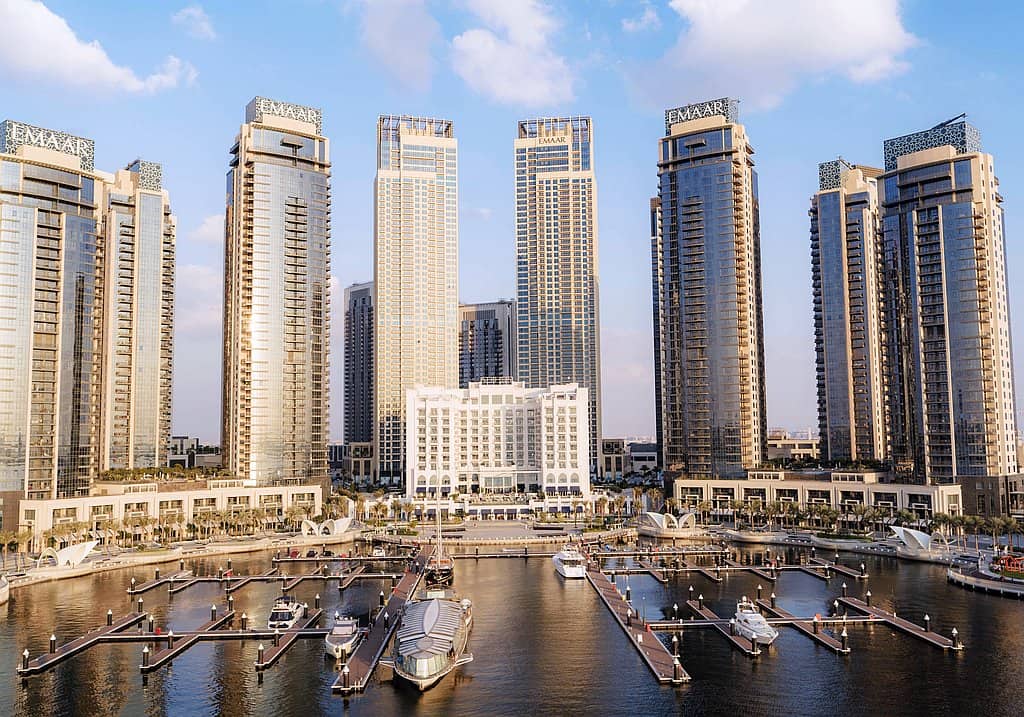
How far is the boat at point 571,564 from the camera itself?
11675 centimetres

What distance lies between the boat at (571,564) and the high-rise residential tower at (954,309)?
74561mm

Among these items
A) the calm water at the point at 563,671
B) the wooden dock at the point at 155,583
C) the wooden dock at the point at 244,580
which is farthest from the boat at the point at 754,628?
the wooden dock at the point at 155,583

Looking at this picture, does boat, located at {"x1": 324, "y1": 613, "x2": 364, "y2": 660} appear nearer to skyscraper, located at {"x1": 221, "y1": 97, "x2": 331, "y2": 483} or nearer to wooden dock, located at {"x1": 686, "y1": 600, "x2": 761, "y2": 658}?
wooden dock, located at {"x1": 686, "y1": 600, "x2": 761, "y2": 658}

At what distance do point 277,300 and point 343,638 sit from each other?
121677 mm

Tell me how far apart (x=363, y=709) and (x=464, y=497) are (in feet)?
440

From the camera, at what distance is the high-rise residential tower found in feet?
508

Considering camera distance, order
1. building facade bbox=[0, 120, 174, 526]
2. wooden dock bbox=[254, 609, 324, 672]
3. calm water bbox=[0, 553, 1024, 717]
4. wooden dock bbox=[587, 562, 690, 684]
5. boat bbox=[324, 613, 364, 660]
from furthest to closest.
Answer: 1. building facade bbox=[0, 120, 174, 526]
2. boat bbox=[324, 613, 364, 660]
3. wooden dock bbox=[254, 609, 324, 672]
4. wooden dock bbox=[587, 562, 690, 684]
5. calm water bbox=[0, 553, 1024, 717]

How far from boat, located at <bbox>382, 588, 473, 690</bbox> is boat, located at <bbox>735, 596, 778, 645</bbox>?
2649 centimetres

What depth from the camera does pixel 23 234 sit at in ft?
495

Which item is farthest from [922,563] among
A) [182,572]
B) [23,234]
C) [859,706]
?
[23,234]

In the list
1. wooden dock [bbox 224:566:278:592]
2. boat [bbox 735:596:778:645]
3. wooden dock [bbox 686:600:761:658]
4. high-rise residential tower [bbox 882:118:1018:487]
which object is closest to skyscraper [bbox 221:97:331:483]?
wooden dock [bbox 224:566:278:592]

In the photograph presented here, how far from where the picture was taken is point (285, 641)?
83188 mm

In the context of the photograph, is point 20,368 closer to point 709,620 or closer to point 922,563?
point 709,620

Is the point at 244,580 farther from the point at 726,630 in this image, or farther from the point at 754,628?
the point at 754,628
